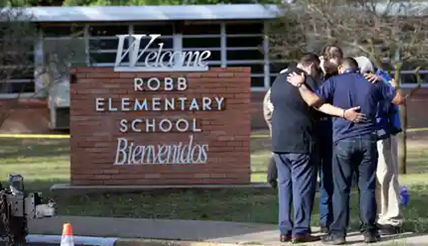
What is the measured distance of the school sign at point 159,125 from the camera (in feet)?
43.8

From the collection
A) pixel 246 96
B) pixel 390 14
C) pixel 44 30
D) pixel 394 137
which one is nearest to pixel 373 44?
pixel 390 14

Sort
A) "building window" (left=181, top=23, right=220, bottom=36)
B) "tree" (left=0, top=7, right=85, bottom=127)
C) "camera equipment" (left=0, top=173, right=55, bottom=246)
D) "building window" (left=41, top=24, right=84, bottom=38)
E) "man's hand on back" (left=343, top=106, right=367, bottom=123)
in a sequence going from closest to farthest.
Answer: "camera equipment" (left=0, top=173, right=55, bottom=246)
"man's hand on back" (left=343, top=106, right=367, bottom=123)
"tree" (left=0, top=7, right=85, bottom=127)
"building window" (left=41, top=24, right=84, bottom=38)
"building window" (left=181, top=23, right=220, bottom=36)

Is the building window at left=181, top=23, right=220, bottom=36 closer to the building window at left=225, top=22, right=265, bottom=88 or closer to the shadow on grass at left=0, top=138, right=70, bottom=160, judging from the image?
the building window at left=225, top=22, right=265, bottom=88

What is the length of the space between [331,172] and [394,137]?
3.03 ft

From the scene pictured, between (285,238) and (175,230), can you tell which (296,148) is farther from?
(175,230)

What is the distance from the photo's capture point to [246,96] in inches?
528

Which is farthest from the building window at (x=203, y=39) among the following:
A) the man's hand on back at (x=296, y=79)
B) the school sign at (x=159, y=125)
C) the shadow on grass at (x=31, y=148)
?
the man's hand on back at (x=296, y=79)

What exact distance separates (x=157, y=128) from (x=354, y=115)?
532 centimetres

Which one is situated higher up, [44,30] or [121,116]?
[44,30]

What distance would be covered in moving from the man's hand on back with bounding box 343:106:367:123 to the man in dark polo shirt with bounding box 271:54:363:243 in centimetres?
52

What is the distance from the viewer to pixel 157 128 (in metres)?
13.4

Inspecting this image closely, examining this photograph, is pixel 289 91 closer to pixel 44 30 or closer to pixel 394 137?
pixel 394 137

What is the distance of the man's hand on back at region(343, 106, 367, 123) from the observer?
8594 millimetres

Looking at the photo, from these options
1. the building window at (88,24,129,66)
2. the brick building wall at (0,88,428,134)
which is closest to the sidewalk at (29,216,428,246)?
the building window at (88,24,129,66)
